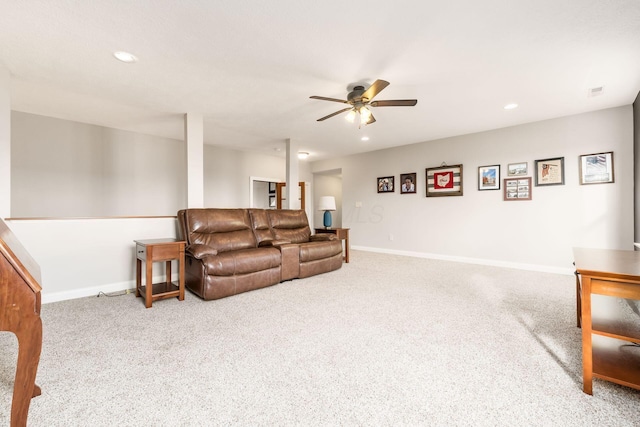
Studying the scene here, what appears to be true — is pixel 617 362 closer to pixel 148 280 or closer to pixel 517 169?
pixel 148 280

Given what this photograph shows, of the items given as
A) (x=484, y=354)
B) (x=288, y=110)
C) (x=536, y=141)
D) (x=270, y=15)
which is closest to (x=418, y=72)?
(x=270, y=15)

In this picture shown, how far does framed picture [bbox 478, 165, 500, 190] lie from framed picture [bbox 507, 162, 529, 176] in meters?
0.17

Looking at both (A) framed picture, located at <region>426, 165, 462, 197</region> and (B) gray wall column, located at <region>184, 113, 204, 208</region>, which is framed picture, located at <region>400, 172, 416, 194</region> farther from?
(B) gray wall column, located at <region>184, 113, 204, 208</region>

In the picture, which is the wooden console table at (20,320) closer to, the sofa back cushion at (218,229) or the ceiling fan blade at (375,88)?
the sofa back cushion at (218,229)

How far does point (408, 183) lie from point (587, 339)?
177 inches

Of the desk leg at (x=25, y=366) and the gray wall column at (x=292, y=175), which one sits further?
the gray wall column at (x=292, y=175)

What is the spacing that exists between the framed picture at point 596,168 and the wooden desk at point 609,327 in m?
2.99

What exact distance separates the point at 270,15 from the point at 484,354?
2.72 m

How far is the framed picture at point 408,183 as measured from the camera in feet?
18.2

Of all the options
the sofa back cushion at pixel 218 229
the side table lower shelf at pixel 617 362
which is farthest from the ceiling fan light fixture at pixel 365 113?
the side table lower shelf at pixel 617 362

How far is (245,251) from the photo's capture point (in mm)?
3219

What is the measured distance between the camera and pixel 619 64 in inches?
98.7

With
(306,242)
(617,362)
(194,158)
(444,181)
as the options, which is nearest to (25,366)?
(617,362)

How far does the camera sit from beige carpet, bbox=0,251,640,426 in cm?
124
